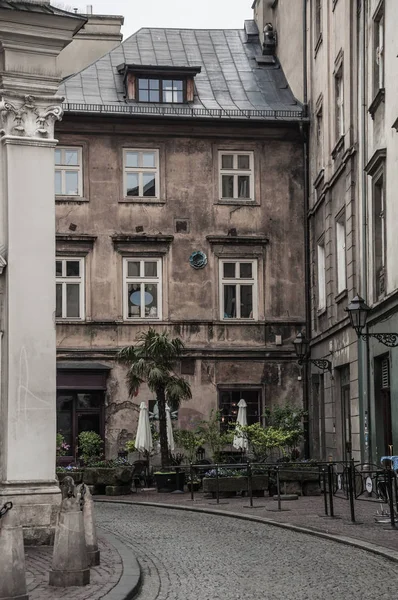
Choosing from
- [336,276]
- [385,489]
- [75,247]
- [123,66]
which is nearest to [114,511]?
[385,489]

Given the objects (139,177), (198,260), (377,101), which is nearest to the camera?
(377,101)

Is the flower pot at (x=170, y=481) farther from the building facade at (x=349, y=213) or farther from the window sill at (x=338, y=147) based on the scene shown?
the window sill at (x=338, y=147)

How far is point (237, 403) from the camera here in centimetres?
3466

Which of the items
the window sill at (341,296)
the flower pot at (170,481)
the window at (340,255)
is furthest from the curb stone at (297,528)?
the window at (340,255)

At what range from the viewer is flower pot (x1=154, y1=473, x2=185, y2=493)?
92.2 ft

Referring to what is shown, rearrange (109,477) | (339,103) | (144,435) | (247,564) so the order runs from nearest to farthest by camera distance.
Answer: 1. (247,564)
2. (109,477)
3. (339,103)
4. (144,435)

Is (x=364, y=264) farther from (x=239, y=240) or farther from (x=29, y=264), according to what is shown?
(x=29, y=264)

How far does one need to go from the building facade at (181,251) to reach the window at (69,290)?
0.04 m

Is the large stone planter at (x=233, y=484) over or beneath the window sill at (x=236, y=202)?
beneath

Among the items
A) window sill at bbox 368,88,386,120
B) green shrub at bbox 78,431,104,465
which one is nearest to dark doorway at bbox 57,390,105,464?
green shrub at bbox 78,431,104,465

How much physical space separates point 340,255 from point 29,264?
15.2 meters

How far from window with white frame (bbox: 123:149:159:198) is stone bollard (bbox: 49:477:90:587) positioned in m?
24.9

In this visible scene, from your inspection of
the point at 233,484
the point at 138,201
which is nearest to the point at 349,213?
the point at 233,484

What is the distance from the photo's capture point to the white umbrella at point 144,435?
98.9 ft
